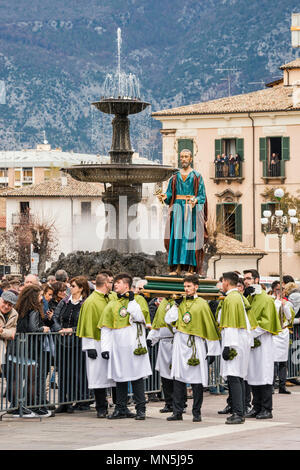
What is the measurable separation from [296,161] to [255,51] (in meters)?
141

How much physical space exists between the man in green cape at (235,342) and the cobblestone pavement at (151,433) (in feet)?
1.05

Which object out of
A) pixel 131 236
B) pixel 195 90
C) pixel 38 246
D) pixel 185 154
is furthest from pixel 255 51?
pixel 185 154

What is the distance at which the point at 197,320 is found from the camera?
15758mm

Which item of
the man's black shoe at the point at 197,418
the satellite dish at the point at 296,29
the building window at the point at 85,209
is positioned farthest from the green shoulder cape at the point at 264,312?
the building window at the point at 85,209

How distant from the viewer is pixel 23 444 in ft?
43.2

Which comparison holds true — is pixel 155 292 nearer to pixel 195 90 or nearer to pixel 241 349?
pixel 241 349

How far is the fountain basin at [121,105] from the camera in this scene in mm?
31516

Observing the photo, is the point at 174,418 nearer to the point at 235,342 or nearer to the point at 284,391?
the point at 235,342

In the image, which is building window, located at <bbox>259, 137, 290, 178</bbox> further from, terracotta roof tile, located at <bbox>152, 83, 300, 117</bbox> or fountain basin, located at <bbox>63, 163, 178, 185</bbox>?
fountain basin, located at <bbox>63, 163, 178, 185</bbox>

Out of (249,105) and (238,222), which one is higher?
(249,105)

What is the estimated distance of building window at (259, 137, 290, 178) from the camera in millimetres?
61906

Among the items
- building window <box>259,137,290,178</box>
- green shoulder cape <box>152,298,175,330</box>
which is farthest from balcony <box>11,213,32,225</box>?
green shoulder cape <box>152,298,175,330</box>

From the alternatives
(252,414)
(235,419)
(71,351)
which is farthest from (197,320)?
(71,351)

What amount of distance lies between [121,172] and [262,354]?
46.1ft
